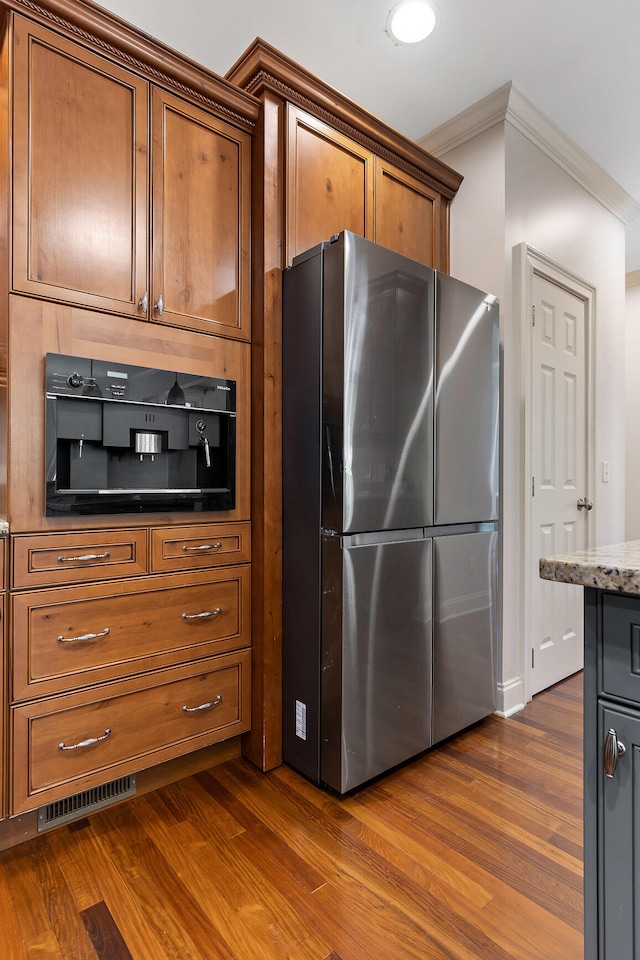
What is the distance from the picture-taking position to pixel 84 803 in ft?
5.56

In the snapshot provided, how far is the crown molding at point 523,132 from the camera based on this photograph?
2463 mm

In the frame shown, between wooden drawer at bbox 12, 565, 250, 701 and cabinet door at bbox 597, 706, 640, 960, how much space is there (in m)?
1.36

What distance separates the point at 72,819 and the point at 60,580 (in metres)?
0.76

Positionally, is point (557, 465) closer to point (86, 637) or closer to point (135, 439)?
point (135, 439)

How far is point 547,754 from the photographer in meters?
2.10

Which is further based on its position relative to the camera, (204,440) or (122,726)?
(204,440)

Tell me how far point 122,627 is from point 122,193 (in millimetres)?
1392

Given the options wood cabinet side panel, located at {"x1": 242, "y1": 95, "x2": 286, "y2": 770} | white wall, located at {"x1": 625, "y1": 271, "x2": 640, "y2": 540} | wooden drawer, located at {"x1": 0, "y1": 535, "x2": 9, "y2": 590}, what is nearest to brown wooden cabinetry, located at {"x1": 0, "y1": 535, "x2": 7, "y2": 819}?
wooden drawer, located at {"x1": 0, "y1": 535, "x2": 9, "y2": 590}

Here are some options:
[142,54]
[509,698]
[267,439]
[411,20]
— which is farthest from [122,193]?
[509,698]

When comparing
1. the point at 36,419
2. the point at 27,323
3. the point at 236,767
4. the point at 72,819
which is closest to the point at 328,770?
the point at 236,767

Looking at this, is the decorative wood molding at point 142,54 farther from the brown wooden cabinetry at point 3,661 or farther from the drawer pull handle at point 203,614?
the drawer pull handle at point 203,614

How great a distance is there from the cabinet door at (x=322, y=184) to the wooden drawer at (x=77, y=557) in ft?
3.92

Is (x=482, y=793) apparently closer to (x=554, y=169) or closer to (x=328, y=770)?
(x=328, y=770)

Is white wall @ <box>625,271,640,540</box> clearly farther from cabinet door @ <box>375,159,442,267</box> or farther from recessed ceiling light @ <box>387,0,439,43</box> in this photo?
recessed ceiling light @ <box>387,0,439,43</box>
